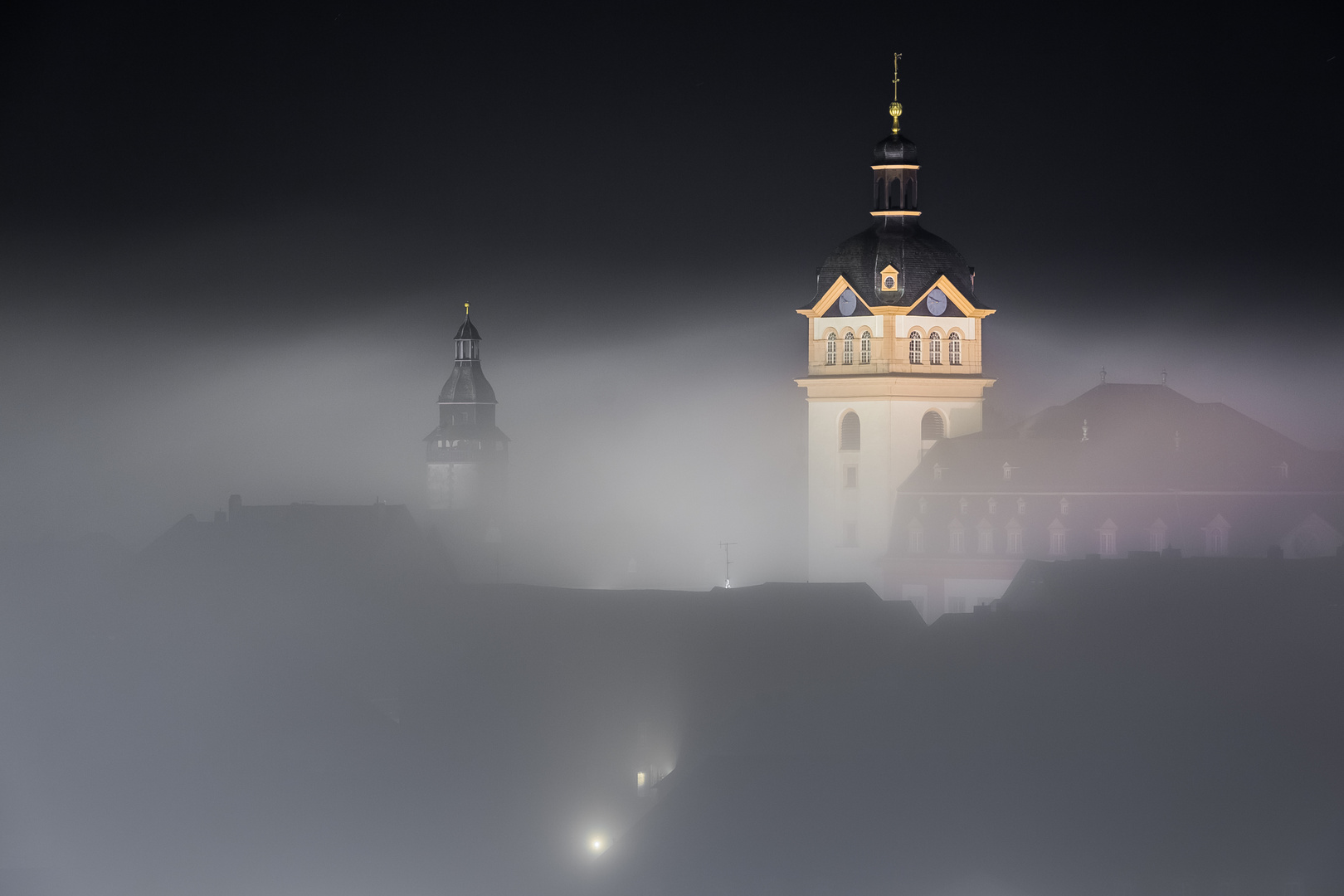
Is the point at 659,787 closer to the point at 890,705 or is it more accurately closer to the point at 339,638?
the point at 890,705

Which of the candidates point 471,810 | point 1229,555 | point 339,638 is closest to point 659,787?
point 471,810

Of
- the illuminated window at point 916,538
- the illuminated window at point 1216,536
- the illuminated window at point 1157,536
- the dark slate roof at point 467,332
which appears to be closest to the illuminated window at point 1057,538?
the illuminated window at point 1157,536

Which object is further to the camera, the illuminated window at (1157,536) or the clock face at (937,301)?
the clock face at (937,301)

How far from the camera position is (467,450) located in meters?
88.4

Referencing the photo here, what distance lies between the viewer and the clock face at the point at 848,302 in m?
70.1

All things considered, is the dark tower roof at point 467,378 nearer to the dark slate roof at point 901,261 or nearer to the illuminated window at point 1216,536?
the dark slate roof at point 901,261

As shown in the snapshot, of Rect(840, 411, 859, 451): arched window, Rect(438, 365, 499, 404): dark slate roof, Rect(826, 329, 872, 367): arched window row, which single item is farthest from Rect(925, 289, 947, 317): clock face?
Rect(438, 365, 499, 404): dark slate roof

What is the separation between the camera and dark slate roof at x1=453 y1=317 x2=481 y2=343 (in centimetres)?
7838

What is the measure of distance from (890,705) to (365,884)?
33.0 feet

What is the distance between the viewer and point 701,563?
235ft

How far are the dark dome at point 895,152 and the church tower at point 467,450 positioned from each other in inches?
669

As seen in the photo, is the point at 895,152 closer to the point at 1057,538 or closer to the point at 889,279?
the point at 889,279

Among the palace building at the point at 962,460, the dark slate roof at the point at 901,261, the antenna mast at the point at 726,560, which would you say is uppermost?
the dark slate roof at the point at 901,261

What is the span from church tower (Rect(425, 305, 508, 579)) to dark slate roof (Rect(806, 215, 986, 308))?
15.5m
